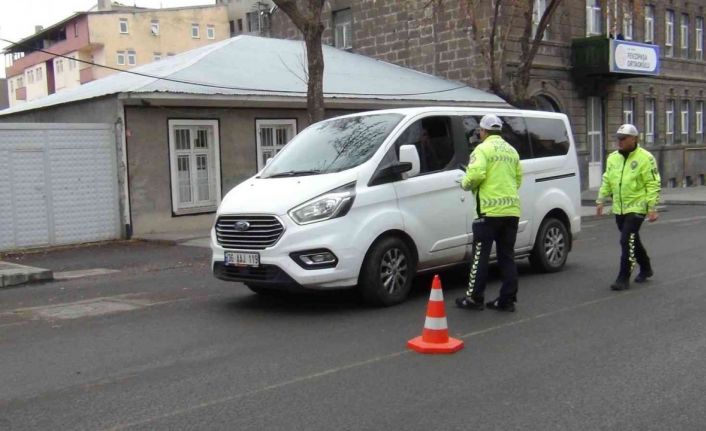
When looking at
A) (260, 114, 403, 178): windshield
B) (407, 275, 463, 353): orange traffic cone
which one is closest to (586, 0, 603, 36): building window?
(260, 114, 403, 178): windshield

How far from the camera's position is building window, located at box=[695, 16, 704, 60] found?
34.7 m

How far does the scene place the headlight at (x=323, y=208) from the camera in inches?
275

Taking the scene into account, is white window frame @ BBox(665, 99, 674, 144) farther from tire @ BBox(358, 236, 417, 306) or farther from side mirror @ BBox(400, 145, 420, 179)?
tire @ BBox(358, 236, 417, 306)

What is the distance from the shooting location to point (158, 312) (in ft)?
25.7

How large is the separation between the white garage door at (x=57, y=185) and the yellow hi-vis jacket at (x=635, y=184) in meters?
10.6

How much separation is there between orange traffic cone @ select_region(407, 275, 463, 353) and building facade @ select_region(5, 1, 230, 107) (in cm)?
5832

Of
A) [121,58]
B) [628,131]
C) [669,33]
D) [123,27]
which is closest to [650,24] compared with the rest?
[669,33]

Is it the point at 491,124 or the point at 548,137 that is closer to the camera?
the point at 491,124

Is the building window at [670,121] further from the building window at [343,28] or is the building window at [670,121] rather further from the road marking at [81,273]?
the road marking at [81,273]

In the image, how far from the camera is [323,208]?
276 inches

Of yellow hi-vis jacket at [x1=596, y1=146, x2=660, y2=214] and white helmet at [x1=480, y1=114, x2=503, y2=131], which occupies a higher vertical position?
white helmet at [x1=480, y1=114, x2=503, y2=131]

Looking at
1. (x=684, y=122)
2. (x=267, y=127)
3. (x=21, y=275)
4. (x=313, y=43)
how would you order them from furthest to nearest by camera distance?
(x=684, y=122)
(x=267, y=127)
(x=313, y=43)
(x=21, y=275)

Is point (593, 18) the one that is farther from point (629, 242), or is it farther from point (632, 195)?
point (629, 242)

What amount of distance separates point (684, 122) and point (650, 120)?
3370 millimetres
